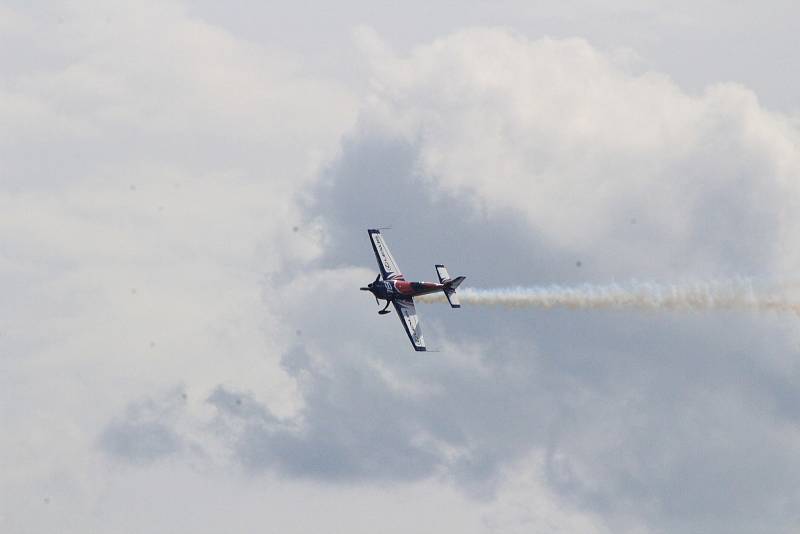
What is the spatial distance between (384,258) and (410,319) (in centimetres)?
1020

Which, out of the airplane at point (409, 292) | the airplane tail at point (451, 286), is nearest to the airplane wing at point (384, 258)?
the airplane at point (409, 292)

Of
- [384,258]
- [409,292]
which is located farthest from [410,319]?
[384,258]

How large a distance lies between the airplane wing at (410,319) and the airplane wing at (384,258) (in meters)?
4.19

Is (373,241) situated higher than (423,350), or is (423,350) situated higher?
(373,241)

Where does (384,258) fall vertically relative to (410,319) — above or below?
above

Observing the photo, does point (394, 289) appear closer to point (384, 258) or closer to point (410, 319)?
point (410, 319)

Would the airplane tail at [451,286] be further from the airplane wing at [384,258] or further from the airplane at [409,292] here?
the airplane wing at [384,258]

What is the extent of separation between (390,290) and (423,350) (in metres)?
8.14

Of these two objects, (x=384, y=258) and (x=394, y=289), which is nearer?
(x=394, y=289)

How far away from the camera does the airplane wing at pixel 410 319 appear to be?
165000 mm

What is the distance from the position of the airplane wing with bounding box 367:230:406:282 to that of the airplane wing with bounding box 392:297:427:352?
4.19 meters

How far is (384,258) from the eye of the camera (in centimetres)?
17188

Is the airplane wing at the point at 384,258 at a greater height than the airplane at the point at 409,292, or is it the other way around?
the airplane wing at the point at 384,258

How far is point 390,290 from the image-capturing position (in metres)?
165
